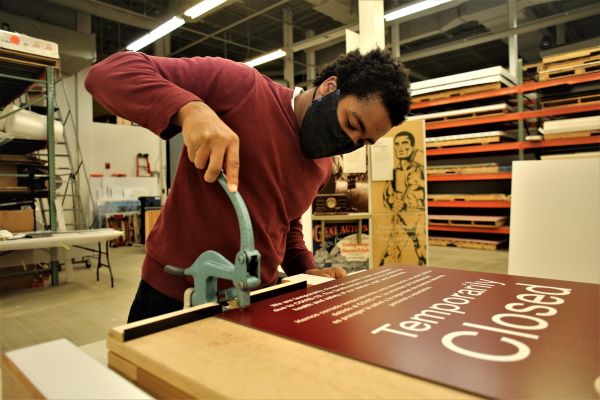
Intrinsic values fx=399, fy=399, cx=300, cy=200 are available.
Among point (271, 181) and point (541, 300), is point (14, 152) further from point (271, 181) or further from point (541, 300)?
point (541, 300)

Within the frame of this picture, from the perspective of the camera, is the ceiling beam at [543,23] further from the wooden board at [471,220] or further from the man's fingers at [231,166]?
the man's fingers at [231,166]

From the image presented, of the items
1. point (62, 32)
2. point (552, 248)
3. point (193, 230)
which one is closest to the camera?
point (193, 230)

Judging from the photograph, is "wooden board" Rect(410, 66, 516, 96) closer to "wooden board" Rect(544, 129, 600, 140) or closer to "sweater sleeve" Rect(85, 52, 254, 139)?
"wooden board" Rect(544, 129, 600, 140)

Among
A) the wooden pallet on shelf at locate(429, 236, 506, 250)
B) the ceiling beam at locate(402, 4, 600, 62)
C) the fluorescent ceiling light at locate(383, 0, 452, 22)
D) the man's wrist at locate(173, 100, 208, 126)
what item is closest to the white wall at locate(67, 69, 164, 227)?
the fluorescent ceiling light at locate(383, 0, 452, 22)

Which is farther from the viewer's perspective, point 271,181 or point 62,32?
point 62,32

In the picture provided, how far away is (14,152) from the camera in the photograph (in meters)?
5.13

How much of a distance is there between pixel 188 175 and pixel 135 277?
4488mm

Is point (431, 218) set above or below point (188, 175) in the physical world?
below

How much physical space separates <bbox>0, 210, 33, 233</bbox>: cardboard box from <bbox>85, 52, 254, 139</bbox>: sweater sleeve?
441cm

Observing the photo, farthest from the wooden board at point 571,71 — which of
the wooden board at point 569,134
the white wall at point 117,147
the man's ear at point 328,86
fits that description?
the white wall at point 117,147

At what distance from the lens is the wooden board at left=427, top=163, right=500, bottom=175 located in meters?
6.17

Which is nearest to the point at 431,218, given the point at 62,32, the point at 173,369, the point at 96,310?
the point at 96,310

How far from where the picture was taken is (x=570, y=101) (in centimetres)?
559

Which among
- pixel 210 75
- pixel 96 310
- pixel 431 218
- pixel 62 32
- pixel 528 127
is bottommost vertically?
pixel 96 310
